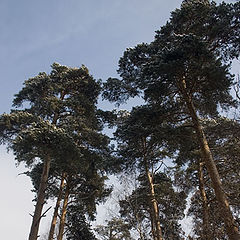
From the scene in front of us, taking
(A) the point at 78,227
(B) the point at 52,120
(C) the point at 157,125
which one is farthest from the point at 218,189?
(A) the point at 78,227

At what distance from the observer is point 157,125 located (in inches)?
383

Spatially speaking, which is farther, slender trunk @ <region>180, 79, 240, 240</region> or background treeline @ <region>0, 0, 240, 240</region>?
background treeline @ <region>0, 0, 240, 240</region>

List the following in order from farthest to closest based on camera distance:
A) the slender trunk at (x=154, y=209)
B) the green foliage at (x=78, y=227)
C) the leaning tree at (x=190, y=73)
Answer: the green foliage at (x=78, y=227) → the slender trunk at (x=154, y=209) → the leaning tree at (x=190, y=73)

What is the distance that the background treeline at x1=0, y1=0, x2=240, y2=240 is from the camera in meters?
8.20

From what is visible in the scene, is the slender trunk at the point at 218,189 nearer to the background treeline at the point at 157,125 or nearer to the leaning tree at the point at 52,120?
the background treeline at the point at 157,125

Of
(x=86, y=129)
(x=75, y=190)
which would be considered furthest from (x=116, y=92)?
(x=75, y=190)

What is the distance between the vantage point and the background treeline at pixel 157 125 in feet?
26.9

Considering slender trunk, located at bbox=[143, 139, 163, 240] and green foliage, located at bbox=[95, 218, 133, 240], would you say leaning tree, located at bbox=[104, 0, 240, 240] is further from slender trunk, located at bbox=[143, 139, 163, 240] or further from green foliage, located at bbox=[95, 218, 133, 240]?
green foliage, located at bbox=[95, 218, 133, 240]

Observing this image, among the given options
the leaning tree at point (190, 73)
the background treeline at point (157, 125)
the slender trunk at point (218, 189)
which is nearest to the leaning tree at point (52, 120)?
the background treeline at point (157, 125)

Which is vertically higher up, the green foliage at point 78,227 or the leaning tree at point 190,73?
the leaning tree at point 190,73

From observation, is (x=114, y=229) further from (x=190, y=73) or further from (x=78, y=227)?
(x=190, y=73)

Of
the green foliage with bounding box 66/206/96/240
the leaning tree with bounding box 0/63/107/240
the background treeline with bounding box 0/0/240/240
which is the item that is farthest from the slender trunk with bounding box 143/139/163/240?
the green foliage with bounding box 66/206/96/240

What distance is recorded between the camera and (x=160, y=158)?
44.8ft

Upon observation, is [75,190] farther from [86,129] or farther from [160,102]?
[160,102]
